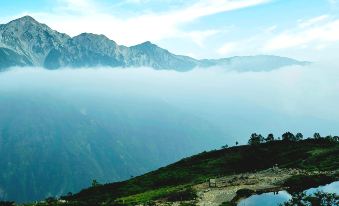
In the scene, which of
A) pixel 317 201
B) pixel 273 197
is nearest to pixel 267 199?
pixel 273 197

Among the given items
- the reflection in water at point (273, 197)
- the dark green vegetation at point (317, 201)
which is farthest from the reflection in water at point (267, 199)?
the dark green vegetation at point (317, 201)

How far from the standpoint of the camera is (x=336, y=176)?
134 metres

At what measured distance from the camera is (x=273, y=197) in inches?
4540

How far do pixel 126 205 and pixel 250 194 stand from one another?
1246 inches

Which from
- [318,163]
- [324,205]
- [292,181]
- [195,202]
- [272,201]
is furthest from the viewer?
[318,163]

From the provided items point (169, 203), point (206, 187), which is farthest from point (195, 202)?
point (206, 187)

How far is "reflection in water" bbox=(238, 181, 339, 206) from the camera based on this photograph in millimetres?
110250

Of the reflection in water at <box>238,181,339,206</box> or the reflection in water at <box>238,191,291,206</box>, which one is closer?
the reflection in water at <box>238,191,291,206</box>

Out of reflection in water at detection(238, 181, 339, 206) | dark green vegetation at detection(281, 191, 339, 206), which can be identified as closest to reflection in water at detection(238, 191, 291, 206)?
reflection in water at detection(238, 181, 339, 206)

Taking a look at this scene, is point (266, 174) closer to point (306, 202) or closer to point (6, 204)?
point (306, 202)

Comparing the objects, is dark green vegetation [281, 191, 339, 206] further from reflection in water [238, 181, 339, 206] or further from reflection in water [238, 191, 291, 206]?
reflection in water [238, 181, 339, 206]

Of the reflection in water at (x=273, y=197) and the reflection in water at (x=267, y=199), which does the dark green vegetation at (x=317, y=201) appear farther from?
the reflection in water at (x=273, y=197)

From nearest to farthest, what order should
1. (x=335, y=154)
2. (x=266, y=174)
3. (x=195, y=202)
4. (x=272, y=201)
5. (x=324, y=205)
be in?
(x=324, y=205), (x=272, y=201), (x=195, y=202), (x=266, y=174), (x=335, y=154)

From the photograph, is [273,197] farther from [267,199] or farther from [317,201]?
[317,201]
